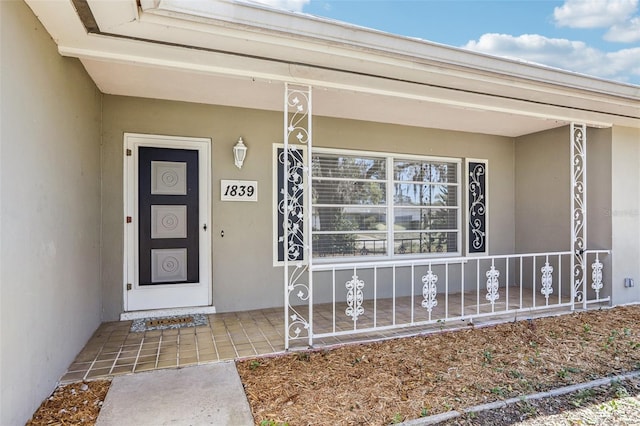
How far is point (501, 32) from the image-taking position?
25.3 ft

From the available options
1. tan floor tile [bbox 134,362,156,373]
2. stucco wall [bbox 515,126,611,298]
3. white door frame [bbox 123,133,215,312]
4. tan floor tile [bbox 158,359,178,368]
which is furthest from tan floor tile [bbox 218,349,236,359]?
stucco wall [bbox 515,126,611,298]

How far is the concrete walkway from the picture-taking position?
2164 millimetres

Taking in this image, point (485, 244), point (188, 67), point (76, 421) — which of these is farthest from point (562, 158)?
point (76, 421)

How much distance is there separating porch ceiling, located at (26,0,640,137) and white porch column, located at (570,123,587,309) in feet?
1.00

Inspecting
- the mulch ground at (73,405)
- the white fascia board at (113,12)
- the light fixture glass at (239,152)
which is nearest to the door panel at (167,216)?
the light fixture glass at (239,152)

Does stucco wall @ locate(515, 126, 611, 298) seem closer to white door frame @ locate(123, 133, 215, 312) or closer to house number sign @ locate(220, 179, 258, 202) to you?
house number sign @ locate(220, 179, 258, 202)

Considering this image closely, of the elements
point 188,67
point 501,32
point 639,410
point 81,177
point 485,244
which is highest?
point 501,32

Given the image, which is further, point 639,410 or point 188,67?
point 188,67

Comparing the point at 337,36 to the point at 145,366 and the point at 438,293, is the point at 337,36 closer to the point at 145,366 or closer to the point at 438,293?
the point at 145,366

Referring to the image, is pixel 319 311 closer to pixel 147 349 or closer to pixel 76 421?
pixel 147 349

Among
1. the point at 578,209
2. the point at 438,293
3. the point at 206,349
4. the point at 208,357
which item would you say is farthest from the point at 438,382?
the point at 578,209

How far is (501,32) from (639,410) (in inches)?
305

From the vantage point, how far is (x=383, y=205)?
5.34 m

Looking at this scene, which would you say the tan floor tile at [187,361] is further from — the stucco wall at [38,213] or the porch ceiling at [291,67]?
the porch ceiling at [291,67]
